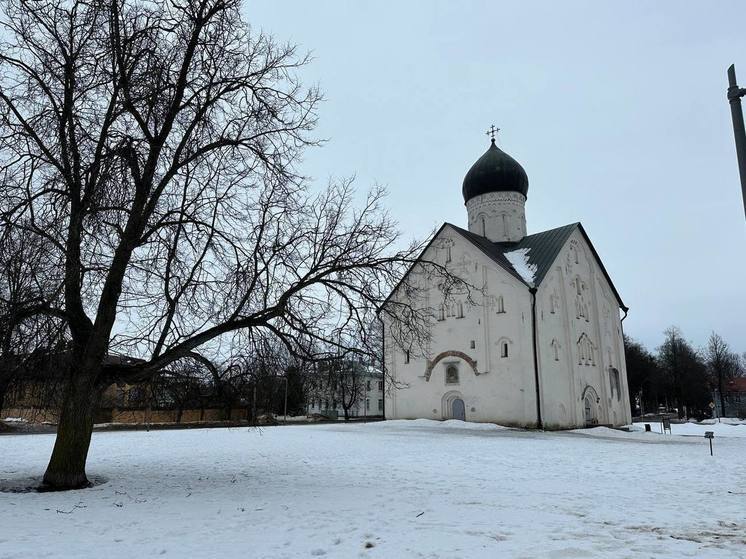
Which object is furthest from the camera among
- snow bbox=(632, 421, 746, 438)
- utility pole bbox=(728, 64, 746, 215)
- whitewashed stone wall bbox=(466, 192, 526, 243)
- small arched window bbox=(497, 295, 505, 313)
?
whitewashed stone wall bbox=(466, 192, 526, 243)

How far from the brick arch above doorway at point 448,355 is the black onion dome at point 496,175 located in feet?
38.5

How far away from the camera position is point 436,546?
5.82 metres

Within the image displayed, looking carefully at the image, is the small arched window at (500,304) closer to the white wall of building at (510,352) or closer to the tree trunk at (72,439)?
the white wall of building at (510,352)

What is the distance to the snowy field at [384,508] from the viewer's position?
19.1ft

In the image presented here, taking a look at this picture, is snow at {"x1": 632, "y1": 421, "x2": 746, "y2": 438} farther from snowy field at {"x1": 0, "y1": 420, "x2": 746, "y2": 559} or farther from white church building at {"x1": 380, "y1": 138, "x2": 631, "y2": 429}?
snowy field at {"x1": 0, "y1": 420, "x2": 746, "y2": 559}

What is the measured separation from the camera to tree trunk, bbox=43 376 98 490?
9.30m

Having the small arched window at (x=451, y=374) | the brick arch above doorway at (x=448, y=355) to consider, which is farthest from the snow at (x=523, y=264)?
the small arched window at (x=451, y=374)

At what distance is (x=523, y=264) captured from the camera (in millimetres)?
32688

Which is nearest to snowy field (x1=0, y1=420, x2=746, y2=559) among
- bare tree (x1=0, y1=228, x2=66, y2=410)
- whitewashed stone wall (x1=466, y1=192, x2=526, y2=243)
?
bare tree (x1=0, y1=228, x2=66, y2=410)

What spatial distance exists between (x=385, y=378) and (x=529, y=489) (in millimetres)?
3499

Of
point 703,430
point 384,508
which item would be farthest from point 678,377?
point 384,508

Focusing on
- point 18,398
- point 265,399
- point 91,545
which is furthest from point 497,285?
point 91,545

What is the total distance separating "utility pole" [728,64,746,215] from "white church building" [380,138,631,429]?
68.8 feet

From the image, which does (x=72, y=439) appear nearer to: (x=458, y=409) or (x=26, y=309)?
(x=26, y=309)
